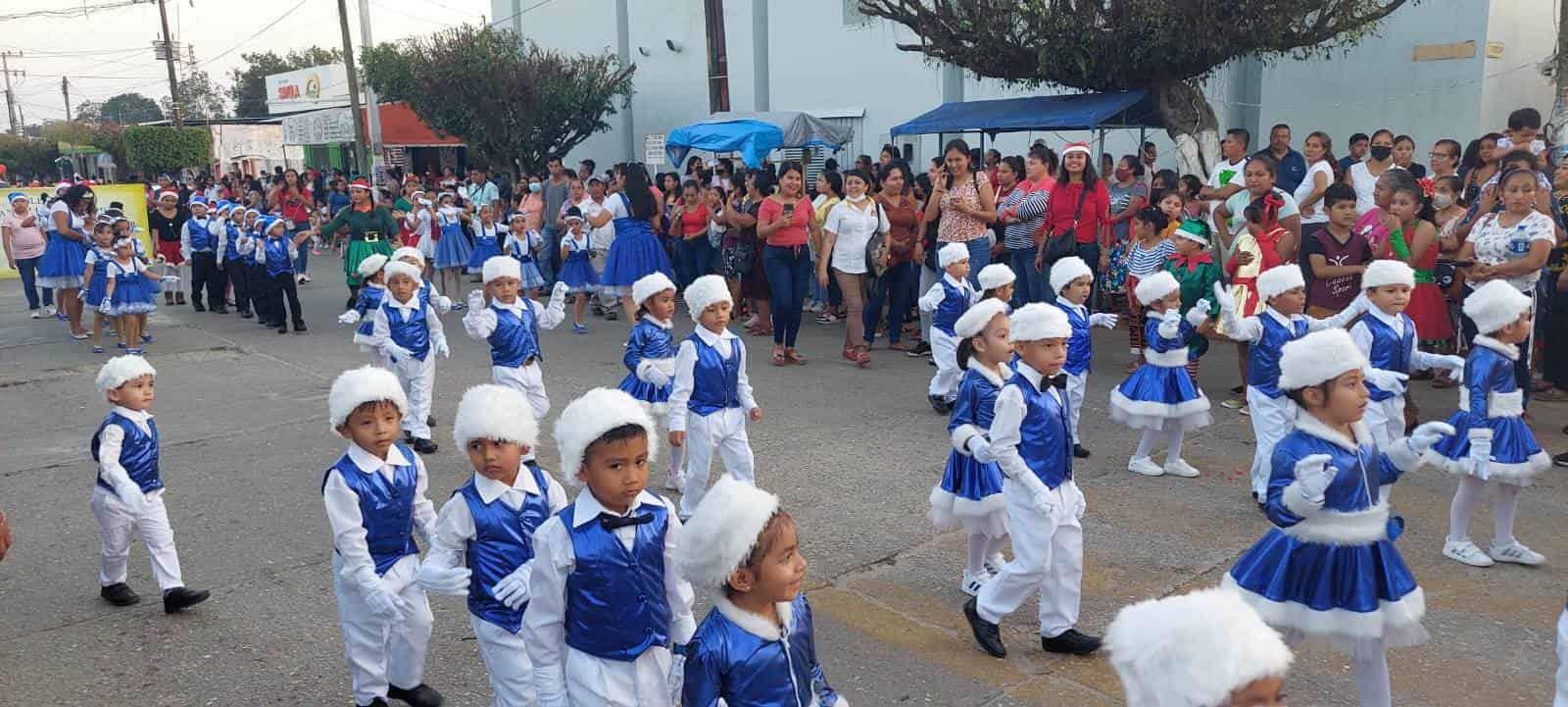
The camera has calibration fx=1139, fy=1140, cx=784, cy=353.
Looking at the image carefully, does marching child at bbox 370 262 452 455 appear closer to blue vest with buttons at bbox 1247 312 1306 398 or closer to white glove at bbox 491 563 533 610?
white glove at bbox 491 563 533 610

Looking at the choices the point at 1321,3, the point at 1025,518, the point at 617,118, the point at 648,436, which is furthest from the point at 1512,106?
the point at 617,118

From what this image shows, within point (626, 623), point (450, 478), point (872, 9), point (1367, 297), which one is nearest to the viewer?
point (626, 623)

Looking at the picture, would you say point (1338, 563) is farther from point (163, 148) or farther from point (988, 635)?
point (163, 148)

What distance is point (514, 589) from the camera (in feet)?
11.2

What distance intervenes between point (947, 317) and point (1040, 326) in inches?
168

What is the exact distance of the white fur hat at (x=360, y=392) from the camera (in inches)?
165

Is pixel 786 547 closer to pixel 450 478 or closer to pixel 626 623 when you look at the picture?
pixel 626 623

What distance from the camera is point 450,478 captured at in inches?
298

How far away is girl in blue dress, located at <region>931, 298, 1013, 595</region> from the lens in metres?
4.93

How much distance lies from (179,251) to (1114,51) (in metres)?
13.3

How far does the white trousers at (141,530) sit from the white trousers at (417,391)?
284cm

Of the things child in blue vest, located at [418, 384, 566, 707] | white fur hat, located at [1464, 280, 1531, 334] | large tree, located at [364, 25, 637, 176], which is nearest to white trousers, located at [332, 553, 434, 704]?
child in blue vest, located at [418, 384, 566, 707]

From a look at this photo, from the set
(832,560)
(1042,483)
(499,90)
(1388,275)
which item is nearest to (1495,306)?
(1388,275)

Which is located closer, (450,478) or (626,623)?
(626,623)
